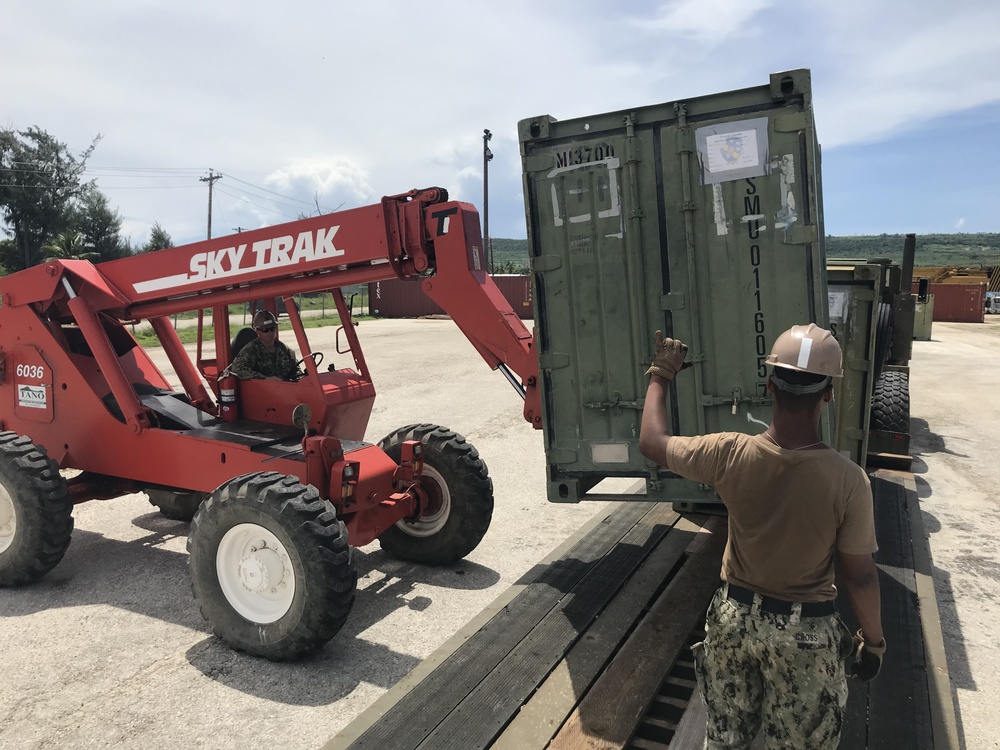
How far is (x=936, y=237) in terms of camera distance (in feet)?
577

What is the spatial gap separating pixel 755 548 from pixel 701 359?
1.86 m

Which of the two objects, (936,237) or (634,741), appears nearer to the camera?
(634,741)

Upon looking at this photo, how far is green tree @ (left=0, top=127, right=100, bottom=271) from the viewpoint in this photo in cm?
4269

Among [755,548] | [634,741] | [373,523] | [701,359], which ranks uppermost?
[701,359]

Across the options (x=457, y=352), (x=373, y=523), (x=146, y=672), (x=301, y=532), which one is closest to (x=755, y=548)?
(x=301, y=532)

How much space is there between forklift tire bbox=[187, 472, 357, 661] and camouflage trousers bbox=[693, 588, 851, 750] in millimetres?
2375

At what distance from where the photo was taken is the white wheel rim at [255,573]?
4.40m

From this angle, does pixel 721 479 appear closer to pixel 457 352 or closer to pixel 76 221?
pixel 457 352

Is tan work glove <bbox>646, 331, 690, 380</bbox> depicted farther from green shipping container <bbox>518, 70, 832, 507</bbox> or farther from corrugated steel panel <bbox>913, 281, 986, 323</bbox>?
corrugated steel panel <bbox>913, 281, 986, 323</bbox>

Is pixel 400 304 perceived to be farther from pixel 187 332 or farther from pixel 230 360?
pixel 230 360

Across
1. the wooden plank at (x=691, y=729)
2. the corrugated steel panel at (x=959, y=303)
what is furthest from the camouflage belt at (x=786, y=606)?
the corrugated steel panel at (x=959, y=303)

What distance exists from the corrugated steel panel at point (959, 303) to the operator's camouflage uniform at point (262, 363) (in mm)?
34842

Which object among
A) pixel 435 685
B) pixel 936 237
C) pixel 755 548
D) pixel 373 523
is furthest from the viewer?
pixel 936 237

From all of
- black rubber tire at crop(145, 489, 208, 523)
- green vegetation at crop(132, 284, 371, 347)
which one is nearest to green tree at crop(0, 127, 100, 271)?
green vegetation at crop(132, 284, 371, 347)
